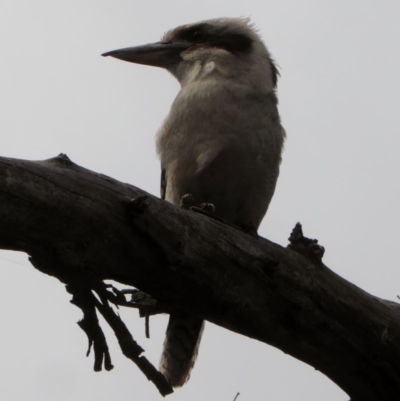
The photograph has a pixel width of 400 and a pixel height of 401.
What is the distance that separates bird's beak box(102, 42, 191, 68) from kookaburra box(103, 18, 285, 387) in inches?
13.4

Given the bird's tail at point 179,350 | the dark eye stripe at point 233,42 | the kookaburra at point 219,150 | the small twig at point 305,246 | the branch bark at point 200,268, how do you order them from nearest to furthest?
the branch bark at point 200,268 < the small twig at point 305,246 < the kookaburra at point 219,150 < the bird's tail at point 179,350 < the dark eye stripe at point 233,42

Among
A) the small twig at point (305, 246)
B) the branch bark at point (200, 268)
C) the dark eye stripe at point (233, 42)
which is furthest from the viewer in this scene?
the dark eye stripe at point (233, 42)

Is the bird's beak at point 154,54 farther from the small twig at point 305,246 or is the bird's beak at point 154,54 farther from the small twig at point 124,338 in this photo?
the small twig at point 124,338

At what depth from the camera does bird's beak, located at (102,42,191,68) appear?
5.36 meters

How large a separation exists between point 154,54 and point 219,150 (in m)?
1.23

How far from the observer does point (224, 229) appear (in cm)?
343

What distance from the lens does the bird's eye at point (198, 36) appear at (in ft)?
17.6

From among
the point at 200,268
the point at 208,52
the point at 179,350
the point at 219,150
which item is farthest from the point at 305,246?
the point at 208,52

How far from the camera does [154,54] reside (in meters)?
5.39

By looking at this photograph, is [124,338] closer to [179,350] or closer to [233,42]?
[179,350]

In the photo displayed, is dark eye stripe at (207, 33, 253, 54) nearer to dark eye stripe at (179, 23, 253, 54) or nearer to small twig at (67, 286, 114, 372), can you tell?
dark eye stripe at (179, 23, 253, 54)

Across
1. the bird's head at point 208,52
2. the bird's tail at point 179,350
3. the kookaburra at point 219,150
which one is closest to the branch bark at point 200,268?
the kookaburra at point 219,150

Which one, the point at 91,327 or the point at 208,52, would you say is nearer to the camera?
the point at 91,327

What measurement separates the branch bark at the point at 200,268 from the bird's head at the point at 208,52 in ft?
5.95
